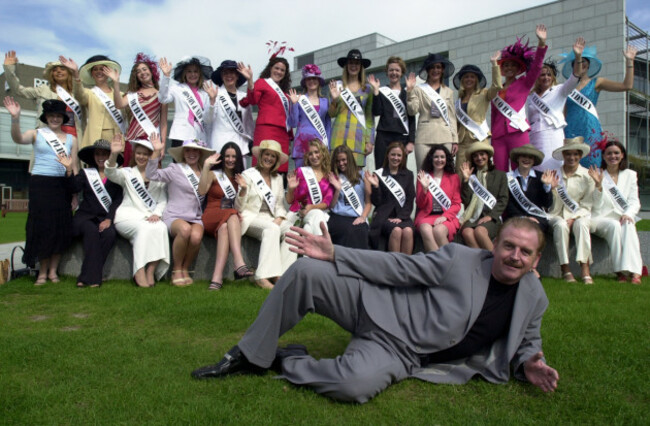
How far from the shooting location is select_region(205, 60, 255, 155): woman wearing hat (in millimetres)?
7199

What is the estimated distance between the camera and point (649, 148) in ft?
74.0

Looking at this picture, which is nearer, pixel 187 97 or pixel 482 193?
pixel 482 193

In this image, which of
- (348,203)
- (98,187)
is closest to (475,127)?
(348,203)

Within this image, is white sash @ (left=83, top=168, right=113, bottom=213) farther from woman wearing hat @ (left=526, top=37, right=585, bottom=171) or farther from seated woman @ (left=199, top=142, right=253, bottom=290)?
Answer: woman wearing hat @ (left=526, top=37, right=585, bottom=171)

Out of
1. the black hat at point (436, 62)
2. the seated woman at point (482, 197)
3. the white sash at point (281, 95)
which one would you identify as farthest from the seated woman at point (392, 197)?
the white sash at point (281, 95)

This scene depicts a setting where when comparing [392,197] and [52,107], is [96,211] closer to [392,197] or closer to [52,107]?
[52,107]

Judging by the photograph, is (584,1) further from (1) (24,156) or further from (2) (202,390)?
(1) (24,156)

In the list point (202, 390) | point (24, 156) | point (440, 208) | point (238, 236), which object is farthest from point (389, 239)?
point (24, 156)

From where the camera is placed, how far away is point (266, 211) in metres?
6.48

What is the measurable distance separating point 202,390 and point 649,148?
2488 centimetres

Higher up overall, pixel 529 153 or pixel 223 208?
pixel 529 153

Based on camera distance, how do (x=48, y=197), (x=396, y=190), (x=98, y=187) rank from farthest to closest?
(x=396, y=190), (x=98, y=187), (x=48, y=197)

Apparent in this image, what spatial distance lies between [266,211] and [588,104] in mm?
4744

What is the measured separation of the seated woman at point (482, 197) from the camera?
626cm
